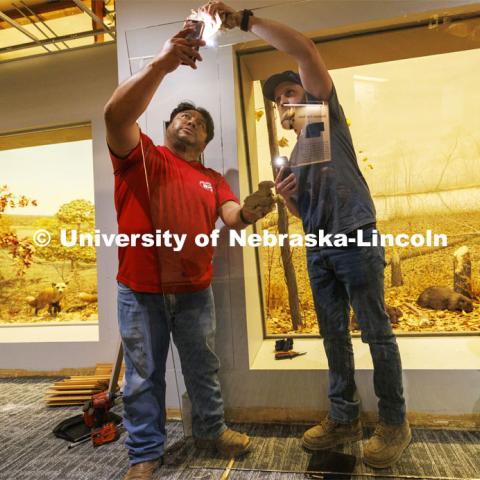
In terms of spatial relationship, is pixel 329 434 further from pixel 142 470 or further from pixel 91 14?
pixel 91 14

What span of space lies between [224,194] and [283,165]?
25cm

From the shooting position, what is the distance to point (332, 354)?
1.45 meters

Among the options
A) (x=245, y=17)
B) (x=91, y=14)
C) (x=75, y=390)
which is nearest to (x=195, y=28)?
(x=245, y=17)

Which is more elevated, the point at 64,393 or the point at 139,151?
the point at 139,151

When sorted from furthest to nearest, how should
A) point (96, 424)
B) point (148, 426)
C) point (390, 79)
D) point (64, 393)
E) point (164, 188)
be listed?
point (64, 393) < point (96, 424) < point (148, 426) < point (164, 188) < point (390, 79)

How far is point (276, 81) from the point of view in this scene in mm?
1386

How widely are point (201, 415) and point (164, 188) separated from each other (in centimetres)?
95

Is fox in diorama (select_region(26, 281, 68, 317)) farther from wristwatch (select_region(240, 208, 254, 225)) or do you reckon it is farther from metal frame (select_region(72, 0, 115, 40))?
wristwatch (select_region(240, 208, 254, 225))

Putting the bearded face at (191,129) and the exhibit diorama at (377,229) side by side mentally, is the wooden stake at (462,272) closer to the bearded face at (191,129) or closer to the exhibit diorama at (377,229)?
the exhibit diorama at (377,229)

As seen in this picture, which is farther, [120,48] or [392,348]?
[120,48]

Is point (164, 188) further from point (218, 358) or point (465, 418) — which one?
point (465, 418)

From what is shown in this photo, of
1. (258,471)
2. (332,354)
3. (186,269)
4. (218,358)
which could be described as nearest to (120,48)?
(186,269)

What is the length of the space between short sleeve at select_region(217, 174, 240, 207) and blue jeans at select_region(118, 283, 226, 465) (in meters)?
0.39

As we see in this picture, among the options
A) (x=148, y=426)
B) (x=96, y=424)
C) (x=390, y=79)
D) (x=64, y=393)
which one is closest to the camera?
(x=390, y=79)
